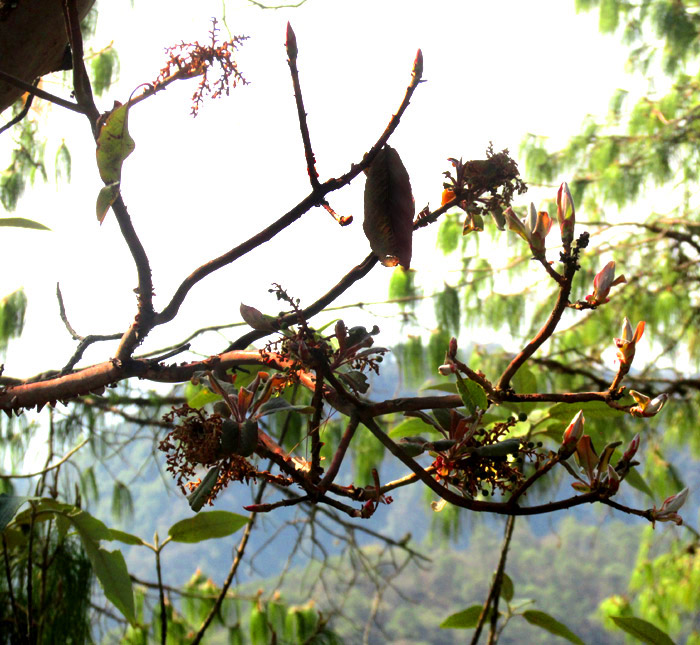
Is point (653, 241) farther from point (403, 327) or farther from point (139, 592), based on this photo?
point (139, 592)

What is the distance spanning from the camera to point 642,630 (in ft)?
1.46

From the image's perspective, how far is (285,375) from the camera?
30 centimetres

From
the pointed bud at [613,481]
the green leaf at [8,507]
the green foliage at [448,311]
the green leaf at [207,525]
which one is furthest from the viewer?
the green foliage at [448,311]

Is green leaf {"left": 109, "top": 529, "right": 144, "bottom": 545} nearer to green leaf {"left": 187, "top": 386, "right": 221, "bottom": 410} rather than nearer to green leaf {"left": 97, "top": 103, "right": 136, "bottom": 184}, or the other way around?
green leaf {"left": 187, "top": 386, "right": 221, "bottom": 410}

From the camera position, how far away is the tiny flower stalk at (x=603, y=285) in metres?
0.27

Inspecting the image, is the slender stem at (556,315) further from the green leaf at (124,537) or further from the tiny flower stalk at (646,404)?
the green leaf at (124,537)

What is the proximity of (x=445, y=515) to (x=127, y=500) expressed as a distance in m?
0.99

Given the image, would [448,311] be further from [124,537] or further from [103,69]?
[124,537]

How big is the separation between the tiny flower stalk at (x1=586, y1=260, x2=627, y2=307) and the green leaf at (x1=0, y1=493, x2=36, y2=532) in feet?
1.04

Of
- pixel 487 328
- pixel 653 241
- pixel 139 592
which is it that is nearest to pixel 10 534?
pixel 139 592

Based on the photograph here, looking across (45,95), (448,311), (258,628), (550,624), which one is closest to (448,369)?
(45,95)

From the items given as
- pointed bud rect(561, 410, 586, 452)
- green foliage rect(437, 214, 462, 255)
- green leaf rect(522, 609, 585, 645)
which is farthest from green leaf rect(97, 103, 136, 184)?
green foliage rect(437, 214, 462, 255)

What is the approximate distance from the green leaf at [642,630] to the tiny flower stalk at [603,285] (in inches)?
10.0

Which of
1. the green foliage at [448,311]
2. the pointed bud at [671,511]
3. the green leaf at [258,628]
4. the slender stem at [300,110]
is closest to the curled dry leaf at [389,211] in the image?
the slender stem at [300,110]
